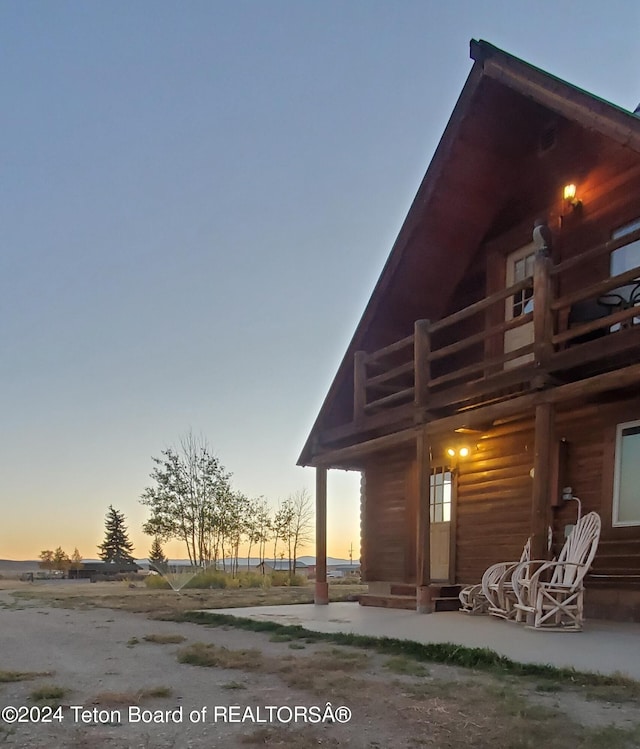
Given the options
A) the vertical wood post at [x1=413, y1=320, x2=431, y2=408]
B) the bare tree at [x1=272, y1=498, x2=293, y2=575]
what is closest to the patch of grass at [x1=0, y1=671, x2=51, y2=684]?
the vertical wood post at [x1=413, y1=320, x2=431, y2=408]

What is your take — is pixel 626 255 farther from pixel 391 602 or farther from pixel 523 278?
pixel 391 602

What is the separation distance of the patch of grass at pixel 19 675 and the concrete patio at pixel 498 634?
2.66 metres

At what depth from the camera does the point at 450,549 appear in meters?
9.95

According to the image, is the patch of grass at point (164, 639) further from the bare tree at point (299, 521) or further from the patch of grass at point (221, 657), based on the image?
the bare tree at point (299, 521)

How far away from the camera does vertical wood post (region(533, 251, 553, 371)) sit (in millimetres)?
6879

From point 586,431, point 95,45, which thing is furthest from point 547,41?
point 586,431

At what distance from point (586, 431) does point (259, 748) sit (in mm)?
6281

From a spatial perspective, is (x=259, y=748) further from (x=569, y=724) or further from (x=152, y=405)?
(x=152, y=405)

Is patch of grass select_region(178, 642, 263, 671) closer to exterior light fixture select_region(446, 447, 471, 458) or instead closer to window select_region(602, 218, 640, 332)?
window select_region(602, 218, 640, 332)

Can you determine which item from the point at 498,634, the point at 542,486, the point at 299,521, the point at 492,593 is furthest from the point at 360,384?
the point at 299,521

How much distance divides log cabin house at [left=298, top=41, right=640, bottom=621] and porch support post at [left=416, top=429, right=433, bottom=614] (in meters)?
0.02

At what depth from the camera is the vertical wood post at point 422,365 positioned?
8481mm

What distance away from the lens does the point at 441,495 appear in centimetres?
1059

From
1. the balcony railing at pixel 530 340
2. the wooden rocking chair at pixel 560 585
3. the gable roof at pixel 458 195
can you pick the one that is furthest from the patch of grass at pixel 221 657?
the gable roof at pixel 458 195
